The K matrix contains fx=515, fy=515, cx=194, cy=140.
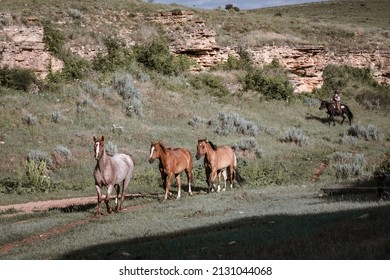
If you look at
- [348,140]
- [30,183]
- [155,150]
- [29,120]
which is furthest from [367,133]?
[30,183]

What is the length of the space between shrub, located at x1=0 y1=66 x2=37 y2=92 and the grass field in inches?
30.8

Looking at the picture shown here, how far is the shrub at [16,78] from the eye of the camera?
32250mm

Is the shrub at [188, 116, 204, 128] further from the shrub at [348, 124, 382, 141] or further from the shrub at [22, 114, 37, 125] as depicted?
the shrub at [348, 124, 382, 141]

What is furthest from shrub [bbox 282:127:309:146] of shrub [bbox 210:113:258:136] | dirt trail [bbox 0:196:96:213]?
dirt trail [bbox 0:196:96:213]

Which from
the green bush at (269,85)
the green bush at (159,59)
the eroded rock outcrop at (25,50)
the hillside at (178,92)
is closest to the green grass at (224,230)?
the hillside at (178,92)

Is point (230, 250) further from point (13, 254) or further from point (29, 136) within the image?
point (29, 136)

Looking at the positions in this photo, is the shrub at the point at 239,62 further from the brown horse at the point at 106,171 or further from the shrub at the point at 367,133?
the brown horse at the point at 106,171

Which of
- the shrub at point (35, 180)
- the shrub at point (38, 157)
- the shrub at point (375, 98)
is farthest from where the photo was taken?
the shrub at point (375, 98)

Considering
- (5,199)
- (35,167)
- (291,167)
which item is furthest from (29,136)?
(291,167)

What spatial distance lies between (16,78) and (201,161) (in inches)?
562

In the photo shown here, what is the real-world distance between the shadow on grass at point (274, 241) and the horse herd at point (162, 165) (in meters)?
4.42

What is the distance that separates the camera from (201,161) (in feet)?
84.4

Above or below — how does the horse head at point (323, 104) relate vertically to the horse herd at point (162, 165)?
below

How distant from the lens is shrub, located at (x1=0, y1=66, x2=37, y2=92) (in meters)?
32.2
